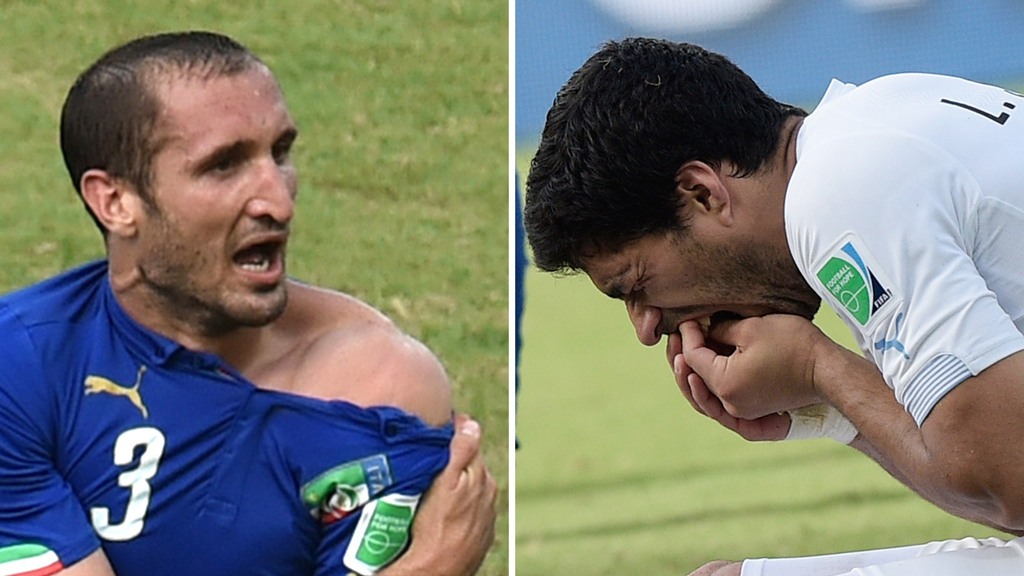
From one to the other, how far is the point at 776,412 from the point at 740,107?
1.22 feet

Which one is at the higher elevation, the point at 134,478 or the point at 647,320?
the point at 647,320

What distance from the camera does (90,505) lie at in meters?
1.63

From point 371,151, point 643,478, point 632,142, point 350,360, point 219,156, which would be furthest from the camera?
point 643,478

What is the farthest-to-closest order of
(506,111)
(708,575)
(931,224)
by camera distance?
(506,111)
(708,575)
(931,224)

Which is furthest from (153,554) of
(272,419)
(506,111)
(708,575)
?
(506,111)

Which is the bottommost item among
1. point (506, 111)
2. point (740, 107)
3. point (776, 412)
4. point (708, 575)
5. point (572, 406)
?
point (572, 406)

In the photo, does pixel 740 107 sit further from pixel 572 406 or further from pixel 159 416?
pixel 572 406

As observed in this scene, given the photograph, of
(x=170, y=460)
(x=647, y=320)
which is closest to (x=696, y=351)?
(x=647, y=320)

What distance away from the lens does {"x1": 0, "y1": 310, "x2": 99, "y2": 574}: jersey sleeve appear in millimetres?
1600

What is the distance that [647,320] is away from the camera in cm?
159

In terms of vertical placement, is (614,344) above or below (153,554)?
below

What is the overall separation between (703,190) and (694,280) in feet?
0.35

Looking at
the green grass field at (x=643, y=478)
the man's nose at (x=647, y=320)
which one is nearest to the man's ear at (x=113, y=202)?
the man's nose at (x=647, y=320)

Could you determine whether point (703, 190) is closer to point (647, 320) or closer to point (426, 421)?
point (647, 320)
